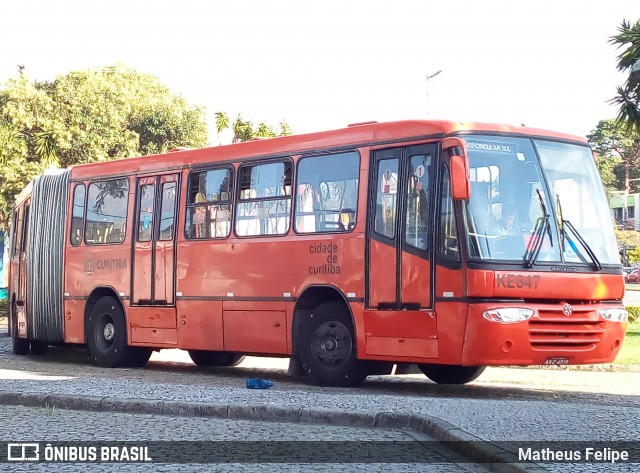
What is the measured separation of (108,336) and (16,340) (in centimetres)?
427

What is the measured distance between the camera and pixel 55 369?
18797mm

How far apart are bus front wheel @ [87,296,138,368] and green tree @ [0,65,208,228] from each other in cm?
2811

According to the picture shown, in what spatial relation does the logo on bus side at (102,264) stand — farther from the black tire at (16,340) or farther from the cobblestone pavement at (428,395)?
the black tire at (16,340)

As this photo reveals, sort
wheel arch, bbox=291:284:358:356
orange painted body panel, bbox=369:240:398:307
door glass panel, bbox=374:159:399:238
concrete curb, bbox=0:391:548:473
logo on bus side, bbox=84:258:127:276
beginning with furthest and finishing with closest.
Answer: logo on bus side, bbox=84:258:127:276, wheel arch, bbox=291:284:358:356, door glass panel, bbox=374:159:399:238, orange painted body panel, bbox=369:240:398:307, concrete curb, bbox=0:391:548:473

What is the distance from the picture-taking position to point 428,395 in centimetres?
1421

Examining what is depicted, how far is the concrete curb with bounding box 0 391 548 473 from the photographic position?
28.7 feet

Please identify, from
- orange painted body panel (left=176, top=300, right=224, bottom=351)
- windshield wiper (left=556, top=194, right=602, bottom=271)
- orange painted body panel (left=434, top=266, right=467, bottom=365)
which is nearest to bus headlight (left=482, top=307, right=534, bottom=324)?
orange painted body panel (left=434, top=266, right=467, bottom=365)

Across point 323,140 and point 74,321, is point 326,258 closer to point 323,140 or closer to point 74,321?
point 323,140

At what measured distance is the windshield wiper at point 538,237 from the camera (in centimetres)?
1321

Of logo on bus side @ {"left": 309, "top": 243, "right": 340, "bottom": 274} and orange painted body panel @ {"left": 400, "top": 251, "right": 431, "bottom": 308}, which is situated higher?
logo on bus side @ {"left": 309, "top": 243, "right": 340, "bottom": 274}

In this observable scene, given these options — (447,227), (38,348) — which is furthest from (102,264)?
(447,227)

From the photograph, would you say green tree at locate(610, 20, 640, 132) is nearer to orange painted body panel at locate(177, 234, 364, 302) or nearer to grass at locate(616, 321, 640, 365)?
grass at locate(616, 321, 640, 365)

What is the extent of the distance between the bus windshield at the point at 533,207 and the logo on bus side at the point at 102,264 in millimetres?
7283

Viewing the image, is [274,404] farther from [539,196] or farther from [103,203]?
[103,203]
